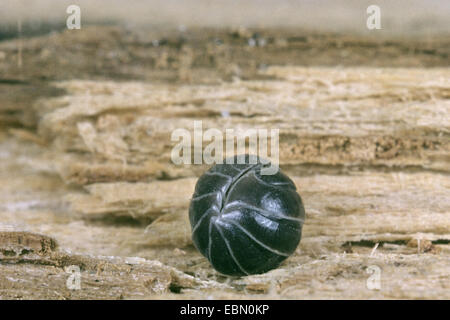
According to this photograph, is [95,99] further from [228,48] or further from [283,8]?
[283,8]

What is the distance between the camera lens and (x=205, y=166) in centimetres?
560

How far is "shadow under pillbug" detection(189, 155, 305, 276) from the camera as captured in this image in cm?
427

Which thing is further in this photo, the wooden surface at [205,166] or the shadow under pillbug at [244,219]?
the wooden surface at [205,166]

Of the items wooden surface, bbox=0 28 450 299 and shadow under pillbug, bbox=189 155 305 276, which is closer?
shadow under pillbug, bbox=189 155 305 276

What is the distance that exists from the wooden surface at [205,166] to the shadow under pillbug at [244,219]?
337mm

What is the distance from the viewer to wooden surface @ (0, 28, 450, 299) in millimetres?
4668

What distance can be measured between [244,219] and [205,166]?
57.0 inches

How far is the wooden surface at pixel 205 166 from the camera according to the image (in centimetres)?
467

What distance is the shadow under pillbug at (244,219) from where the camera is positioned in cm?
427

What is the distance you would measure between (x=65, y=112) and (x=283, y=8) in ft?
9.71

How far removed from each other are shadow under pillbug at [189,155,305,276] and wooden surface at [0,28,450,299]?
1.11 ft

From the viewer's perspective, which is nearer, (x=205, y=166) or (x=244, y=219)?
(x=244, y=219)

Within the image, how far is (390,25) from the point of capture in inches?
233

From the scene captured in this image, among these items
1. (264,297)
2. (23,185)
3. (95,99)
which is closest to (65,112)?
(95,99)
